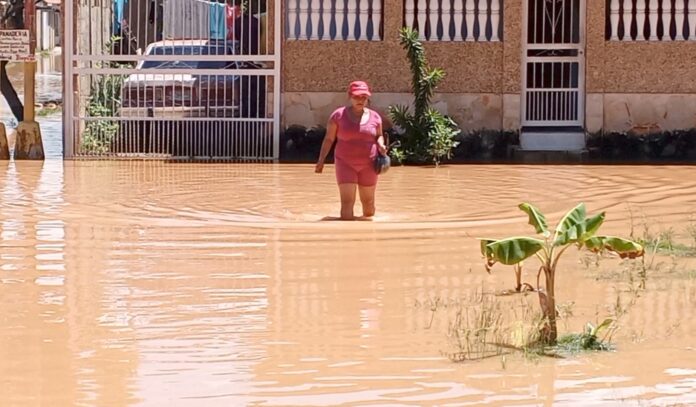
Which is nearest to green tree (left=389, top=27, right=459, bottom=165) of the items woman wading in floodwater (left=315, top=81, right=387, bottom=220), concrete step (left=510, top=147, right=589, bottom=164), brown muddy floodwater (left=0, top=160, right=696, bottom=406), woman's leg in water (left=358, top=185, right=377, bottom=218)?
concrete step (left=510, top=147, right=589, bottom=164)

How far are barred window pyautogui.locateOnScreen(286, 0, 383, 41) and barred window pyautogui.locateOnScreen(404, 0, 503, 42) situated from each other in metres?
0.61

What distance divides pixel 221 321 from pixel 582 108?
12.0 m

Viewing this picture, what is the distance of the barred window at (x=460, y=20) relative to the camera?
18859 millimetres

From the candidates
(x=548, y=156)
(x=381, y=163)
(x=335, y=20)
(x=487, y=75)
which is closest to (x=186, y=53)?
(x=335, y=20)

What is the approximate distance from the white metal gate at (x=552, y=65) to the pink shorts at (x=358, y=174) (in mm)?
7277

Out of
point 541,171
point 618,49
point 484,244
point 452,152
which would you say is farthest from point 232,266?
point 618,49

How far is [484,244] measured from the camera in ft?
25.3

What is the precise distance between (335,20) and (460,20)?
1700 millimetres

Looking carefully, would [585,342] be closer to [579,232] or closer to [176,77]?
[579,232]

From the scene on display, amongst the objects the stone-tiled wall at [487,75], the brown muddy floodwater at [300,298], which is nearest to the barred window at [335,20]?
the stone-tiled wall at [487,75]

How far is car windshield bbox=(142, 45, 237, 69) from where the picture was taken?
18688 mm

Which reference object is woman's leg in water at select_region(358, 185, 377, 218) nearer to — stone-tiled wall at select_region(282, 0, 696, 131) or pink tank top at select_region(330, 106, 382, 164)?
pink tank top at select_region(330, 106, 382, 164)

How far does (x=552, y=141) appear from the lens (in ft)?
63.4

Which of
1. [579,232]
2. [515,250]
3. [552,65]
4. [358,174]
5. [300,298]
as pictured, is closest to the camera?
[515,250]
